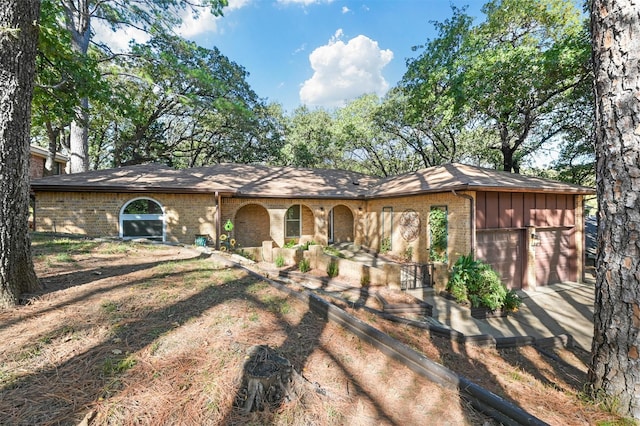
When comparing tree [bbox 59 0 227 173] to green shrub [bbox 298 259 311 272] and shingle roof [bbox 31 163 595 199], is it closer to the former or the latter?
shingle roof [bbox 31 163 595 199]

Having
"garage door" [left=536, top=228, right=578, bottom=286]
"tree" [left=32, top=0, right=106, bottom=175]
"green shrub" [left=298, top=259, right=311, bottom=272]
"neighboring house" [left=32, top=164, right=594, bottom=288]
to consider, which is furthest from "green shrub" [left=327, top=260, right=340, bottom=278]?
"tree" [left=32, top=0, right=106, bottom=175]

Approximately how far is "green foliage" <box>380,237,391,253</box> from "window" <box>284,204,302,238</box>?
Answer: 14.3 feet

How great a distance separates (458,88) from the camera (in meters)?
11.4

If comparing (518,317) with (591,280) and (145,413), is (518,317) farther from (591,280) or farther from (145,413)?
(145,413)

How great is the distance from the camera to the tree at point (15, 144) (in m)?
3.24

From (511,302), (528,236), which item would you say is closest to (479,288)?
(511,302)

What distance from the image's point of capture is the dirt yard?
74.3 inches

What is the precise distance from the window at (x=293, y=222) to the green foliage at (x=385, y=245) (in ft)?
14.3

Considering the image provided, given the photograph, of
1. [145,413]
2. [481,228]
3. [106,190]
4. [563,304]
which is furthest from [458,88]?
[106,190]

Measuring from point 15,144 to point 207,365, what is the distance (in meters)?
3.65

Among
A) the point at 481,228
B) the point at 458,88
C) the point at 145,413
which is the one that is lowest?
the point at 145,413

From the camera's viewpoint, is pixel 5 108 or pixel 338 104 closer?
pixel 5 108

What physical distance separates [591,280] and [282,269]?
1263 centimetres

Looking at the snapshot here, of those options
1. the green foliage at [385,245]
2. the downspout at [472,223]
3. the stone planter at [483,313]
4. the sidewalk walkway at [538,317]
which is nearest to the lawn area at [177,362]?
the sidewalk walkway at [538,317]
